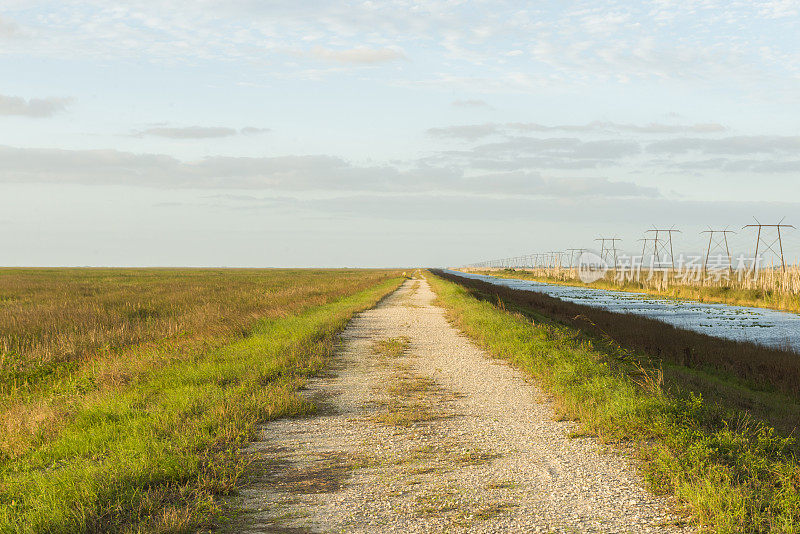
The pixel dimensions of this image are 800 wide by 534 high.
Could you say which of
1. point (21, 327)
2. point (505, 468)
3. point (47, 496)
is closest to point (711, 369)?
point (505, 468)

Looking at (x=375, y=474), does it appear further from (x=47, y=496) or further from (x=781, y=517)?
(x=781, y=517)

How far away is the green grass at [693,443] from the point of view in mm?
4320

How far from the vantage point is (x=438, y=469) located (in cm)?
540

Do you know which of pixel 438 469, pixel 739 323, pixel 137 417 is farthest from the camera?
pixel 739 323

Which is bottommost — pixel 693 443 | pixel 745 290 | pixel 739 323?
pixel 739 323

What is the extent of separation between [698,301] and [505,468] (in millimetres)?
40143

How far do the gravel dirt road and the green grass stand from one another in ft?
0.94

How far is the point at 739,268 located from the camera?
45.0 m

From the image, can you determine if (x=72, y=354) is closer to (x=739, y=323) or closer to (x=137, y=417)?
(x=137, y=417)

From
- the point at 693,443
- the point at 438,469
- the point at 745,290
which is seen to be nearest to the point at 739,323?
the point at 745,290

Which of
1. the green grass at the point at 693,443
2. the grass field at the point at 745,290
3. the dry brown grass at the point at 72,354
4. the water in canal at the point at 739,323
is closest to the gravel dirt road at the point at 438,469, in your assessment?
the green grass at the point at 693,443

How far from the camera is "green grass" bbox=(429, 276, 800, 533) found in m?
4.32

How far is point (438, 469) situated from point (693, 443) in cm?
277

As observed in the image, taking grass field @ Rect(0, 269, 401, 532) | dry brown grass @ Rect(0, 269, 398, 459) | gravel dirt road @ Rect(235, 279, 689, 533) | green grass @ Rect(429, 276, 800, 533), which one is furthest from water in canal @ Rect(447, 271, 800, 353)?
dry brown grass @ Rect(0, 269, 398, 459)
